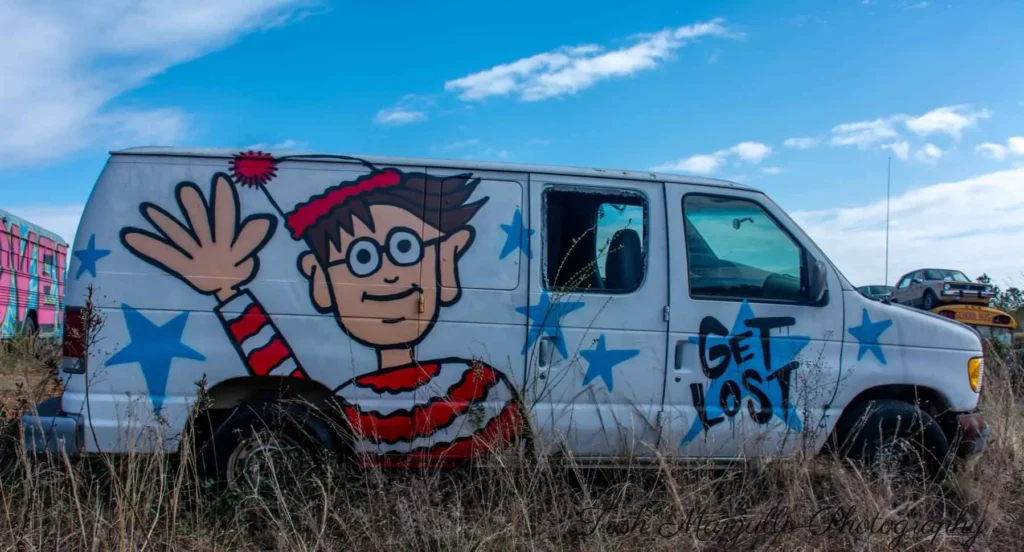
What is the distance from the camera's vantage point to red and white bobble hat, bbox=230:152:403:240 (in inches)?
159

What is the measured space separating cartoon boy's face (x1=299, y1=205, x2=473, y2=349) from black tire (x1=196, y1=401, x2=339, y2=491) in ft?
1.90

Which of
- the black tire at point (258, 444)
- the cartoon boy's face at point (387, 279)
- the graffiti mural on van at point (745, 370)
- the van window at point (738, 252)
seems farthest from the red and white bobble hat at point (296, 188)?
the graffiti mural on van at point (745, 370)

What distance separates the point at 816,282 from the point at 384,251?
104 inches

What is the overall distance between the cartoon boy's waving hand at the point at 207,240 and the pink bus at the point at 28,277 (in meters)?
8.20

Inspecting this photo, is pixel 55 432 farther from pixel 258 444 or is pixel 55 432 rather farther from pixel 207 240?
pixel 207 240

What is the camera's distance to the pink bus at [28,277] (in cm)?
1127

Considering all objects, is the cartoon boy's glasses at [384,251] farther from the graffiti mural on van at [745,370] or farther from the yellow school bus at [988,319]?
the yellow school bus at [988,319]

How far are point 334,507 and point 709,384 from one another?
2.27 metres

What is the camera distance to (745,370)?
423 centimetres

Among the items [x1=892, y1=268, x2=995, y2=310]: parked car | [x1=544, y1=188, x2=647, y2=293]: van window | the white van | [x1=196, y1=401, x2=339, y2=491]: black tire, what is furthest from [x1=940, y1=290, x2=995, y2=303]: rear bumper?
[x1=196, y1=401, x2=339, y2=491]: black tire

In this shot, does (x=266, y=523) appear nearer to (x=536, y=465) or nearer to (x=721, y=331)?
(x=536, y=465)

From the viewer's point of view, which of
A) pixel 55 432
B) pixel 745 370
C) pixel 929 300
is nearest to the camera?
pixel 55 432

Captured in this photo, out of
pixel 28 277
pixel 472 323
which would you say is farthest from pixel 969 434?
pixel 28 277

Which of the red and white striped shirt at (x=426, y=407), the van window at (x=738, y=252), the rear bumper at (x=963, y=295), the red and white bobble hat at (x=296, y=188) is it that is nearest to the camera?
the red and white striped shirt at (x=426, y=407)
